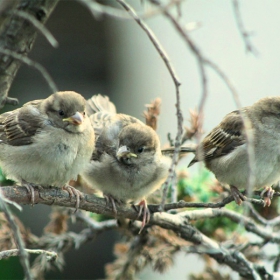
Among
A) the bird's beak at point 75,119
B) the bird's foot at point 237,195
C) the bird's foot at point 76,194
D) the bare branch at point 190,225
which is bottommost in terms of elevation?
the bare branch at point 190,225

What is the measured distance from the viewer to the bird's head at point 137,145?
143 inches

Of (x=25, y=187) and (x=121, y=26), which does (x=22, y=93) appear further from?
(x=25, y=187)

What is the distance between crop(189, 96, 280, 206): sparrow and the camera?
11.5 feet

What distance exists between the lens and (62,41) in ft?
26.0

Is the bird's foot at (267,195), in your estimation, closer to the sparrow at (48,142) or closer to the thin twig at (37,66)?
the sparrow at (48,142)

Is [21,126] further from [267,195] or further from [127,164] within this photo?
[267,195]

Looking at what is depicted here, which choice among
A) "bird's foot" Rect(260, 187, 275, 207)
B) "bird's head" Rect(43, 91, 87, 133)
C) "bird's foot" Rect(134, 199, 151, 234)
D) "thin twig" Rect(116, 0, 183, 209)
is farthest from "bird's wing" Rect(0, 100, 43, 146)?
"thin twig" Rect(116, 0, 183, 209)

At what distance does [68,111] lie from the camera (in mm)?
3312

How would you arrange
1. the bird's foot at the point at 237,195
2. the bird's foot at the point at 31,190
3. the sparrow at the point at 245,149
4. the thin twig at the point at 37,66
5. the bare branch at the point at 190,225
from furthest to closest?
1. the sparrow at the point at 245,149
2. the bird's foot at the point at 237,195
3. the bare branch at the point at 190,225
4. the bird's foot at the point at 31,190
5. the thin twig at the point at 37,66

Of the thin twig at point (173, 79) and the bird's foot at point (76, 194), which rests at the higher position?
the thin twig at point (173, 79)

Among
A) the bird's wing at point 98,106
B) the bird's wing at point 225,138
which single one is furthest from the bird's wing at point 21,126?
the bird's wing at point 225,138

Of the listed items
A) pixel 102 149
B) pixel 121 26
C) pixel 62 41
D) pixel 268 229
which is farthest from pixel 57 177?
pixel 121 26

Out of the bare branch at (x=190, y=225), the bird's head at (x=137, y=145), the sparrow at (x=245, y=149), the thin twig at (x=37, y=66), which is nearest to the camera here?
the thin twig at (x=37, y=66)

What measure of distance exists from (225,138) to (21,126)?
4.29ft
